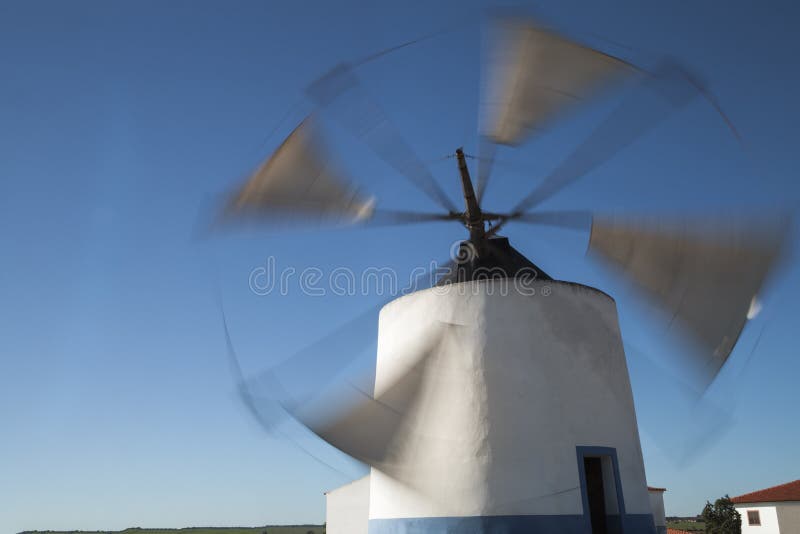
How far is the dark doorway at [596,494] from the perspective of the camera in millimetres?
9266

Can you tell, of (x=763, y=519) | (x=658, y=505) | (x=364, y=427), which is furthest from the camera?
(x=763, y=519)

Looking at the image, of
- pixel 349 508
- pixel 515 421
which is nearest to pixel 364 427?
pixel 515 421

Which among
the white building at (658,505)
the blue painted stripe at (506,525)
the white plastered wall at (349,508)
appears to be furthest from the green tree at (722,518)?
the blue painted stripe at (506,525)

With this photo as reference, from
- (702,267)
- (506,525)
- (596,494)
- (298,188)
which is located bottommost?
(506,525)

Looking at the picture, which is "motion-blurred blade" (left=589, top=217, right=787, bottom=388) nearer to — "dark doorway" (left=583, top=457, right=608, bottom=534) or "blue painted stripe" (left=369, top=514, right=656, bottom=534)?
"dark doorway" (left=583, top=457, right=608, bottom=534)

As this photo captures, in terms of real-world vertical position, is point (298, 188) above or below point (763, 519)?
above

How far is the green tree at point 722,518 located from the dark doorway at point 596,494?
2519 cm

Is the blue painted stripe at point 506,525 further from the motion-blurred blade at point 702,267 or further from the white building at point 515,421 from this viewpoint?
the motion-blurred blade at point 702,267

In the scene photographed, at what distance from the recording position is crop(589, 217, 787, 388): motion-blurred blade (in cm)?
759

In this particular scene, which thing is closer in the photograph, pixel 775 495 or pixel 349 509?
pixel 349 509

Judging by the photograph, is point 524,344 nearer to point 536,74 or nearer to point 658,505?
point 536,74

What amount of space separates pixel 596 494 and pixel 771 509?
2853 centimetres

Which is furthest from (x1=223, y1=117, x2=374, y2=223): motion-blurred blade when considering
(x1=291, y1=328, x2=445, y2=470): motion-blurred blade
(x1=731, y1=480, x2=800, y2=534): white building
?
(x1=731, y1=480, x2=800, y2=534): white building

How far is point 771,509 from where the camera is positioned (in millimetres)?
31125
